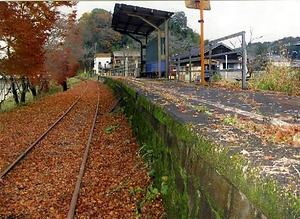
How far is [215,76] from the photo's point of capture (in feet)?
38.3

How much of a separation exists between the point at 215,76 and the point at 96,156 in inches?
261

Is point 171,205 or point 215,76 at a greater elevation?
point 215,76

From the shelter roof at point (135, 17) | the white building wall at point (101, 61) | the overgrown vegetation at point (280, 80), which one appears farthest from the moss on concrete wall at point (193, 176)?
the white building wall at point (101, 61)

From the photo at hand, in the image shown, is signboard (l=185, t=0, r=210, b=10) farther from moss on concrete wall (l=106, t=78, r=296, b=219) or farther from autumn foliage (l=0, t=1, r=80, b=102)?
moss on concrete wall (l=106, t=78, r=296, b=219)

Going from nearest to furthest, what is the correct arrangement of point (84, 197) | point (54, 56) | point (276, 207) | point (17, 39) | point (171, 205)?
point (276, 207), point (171, 205), point (84, 197), point (17, 39), point (54, 56)

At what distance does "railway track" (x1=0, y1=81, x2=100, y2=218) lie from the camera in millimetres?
4031

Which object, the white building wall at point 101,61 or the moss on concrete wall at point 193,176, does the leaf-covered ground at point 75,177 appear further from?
the white building wall at point 101,61

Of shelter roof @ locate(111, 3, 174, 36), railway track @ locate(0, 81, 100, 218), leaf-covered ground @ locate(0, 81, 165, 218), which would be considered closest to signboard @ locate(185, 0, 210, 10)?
leaf-covered ground @ locate(0, 81, 165, 218)

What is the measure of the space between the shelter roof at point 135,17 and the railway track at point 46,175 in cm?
898

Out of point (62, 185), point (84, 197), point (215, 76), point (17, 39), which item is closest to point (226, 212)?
point (84, 197)

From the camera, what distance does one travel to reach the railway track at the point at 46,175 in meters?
4.03

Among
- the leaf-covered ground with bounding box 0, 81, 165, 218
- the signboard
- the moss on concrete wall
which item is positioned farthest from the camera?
the signboard

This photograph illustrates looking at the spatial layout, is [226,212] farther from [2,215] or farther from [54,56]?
[54,56]

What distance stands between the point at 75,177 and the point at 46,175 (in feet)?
1.66
